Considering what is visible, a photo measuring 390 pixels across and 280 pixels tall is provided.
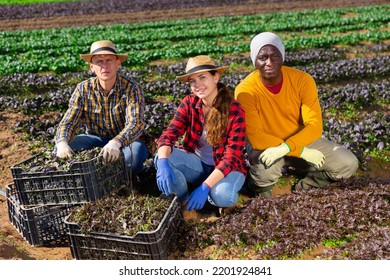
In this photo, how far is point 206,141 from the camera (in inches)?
195

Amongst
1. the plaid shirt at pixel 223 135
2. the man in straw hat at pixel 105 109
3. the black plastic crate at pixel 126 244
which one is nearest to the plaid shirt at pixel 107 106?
the man in straw hat at pixel 105 109

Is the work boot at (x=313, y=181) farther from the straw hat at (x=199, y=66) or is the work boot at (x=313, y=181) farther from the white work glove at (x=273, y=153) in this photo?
the straw hat at (x=199, y=66)

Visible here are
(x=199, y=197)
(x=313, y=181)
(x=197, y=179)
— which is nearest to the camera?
(x=199, y=197)

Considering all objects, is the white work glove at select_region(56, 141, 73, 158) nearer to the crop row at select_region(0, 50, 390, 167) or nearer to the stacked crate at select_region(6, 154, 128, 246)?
the stacked crate at select_region(6, 154, 128, 246)

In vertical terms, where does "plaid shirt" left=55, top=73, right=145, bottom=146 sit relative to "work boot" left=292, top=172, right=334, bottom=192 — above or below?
above

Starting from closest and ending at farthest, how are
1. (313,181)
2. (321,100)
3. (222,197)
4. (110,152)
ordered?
1. (110,152)
2. (222,197)
3. (313,181)
4. (321,100)

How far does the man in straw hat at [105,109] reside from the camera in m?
4.84

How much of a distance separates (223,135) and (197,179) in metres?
0.64

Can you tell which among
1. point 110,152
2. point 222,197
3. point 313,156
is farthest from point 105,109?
point 313,156

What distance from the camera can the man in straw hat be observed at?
191 inches

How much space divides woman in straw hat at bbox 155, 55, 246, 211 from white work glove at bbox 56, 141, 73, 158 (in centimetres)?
85

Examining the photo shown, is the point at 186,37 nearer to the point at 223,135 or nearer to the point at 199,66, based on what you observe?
the point at 223,135

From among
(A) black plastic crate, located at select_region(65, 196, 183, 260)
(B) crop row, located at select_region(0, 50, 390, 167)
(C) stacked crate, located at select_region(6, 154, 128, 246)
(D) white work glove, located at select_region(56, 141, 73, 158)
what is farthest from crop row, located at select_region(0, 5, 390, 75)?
(A) black plastic crate, located at select_region(65, 196, 183, 260)

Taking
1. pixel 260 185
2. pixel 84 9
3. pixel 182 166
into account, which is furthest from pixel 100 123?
pixel 84 9
